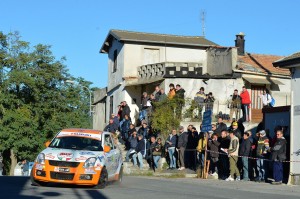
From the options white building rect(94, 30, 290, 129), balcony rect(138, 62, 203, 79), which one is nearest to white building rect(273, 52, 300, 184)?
white building rect(94, 30, 290, 129)

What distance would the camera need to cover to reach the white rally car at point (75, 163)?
16.7 m

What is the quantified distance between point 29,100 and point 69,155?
3449 cm

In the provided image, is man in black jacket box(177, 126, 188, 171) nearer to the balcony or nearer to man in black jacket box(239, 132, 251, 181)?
man in black jacket box(239, 132, 251, 181)

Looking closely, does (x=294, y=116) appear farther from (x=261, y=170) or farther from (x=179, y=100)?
(x=179, y=100)

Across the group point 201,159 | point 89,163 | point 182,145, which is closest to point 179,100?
point 182,145

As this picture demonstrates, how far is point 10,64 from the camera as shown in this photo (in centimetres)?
4888

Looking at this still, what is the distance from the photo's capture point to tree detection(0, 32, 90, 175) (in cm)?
4753

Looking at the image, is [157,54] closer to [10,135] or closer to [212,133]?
[10,135]

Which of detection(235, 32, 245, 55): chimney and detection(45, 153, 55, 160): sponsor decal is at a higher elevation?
detection(235, 32, 245, 55): chimney

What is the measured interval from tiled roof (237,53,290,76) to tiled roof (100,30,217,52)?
3.26m

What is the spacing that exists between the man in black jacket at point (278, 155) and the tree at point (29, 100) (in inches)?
1166

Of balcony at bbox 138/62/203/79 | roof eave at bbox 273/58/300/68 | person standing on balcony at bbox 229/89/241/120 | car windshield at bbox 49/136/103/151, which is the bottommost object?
car windshield at bbox 49/136/103/151

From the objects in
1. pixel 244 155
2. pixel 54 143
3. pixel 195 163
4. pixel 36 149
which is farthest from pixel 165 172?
pixel 36 149

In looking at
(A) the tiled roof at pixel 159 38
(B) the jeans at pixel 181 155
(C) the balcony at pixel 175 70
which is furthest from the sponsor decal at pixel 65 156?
(A) the tiled roof at pixel 159 38
